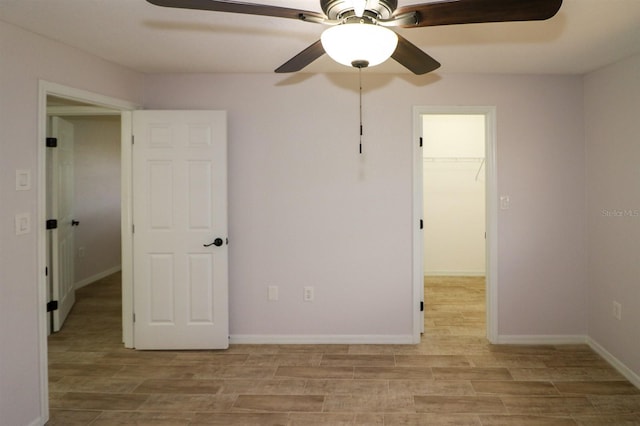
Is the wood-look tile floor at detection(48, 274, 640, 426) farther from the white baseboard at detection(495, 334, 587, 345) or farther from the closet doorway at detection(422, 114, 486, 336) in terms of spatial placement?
the closet doorway at detection(422, 114, 486, 336)

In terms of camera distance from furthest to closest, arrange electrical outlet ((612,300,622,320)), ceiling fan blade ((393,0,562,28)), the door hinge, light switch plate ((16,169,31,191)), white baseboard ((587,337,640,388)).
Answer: the door hinge
electrical outlet ((612,300,622,320))
white baseboard ((587,337,640,388))
light switch plate ((16,169,31,191))
ceiling fan blade ((393,0,562,28))

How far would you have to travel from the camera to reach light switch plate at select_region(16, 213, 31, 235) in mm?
2332

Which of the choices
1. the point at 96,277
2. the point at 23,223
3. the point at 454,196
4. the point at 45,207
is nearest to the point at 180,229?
the point at 45,207

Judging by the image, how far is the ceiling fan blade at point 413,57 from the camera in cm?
185

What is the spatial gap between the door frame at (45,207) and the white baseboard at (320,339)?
0.99 metres

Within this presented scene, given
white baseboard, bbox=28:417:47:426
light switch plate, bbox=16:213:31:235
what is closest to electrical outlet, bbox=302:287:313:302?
white baseboard, bbox=28:417:47:426

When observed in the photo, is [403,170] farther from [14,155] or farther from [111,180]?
[111,180]

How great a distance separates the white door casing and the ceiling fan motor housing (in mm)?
3428

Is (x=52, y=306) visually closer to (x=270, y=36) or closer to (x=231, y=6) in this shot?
(x=270, y=36)

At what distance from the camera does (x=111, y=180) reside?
6.25 metres

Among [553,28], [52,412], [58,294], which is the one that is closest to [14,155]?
[52,412]

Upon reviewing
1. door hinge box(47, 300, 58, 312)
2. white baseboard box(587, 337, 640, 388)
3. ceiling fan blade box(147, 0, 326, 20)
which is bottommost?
white baseboard box(587, 337, 640, 388)

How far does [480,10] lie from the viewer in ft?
4.97

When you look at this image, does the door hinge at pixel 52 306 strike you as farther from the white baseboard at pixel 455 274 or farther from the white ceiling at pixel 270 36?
the white baseboard at pixel 455 274
